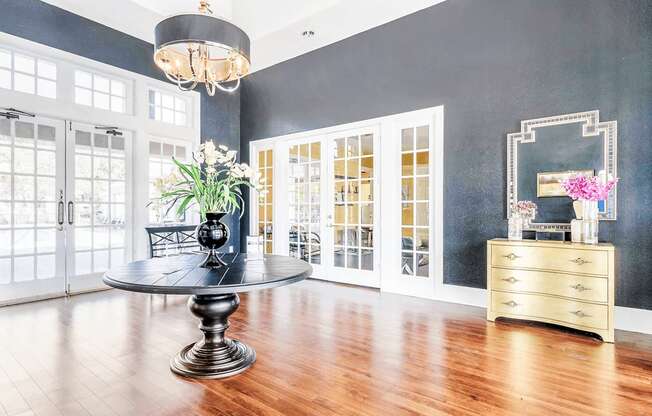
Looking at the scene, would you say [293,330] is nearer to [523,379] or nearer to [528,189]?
[523,379]

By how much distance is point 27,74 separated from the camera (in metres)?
4.12

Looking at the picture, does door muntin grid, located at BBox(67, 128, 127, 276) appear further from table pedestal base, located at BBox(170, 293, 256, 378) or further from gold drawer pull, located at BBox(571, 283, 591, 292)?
gold drawer pull, located at BBox(571, 283, 591, 292)

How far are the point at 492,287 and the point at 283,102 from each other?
4183 mm

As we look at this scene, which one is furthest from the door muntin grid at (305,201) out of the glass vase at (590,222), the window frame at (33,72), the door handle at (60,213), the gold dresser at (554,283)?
the glass vase at (590,222)

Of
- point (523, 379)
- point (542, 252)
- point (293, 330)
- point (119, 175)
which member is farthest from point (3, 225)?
point (542, 252)

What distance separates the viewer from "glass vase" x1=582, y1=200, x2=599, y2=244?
10.2 feet

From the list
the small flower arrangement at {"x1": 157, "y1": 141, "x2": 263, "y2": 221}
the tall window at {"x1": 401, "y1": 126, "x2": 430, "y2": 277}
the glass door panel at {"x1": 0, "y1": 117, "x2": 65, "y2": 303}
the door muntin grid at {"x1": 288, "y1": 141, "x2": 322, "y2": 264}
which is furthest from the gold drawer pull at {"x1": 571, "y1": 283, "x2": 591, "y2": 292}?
the glass door panel at {"x1": 0, "y1": 117, "x2": 65, "y2": 303}

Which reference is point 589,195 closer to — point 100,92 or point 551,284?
point 551,284

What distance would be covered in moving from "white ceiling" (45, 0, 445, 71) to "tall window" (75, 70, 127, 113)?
717 mm

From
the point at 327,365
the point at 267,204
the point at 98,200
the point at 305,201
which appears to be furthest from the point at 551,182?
the point at 98,200

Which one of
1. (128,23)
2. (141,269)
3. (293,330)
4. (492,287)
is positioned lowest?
(293,330)

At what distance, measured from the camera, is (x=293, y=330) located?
314 centimetres

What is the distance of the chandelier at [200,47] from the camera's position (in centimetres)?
257

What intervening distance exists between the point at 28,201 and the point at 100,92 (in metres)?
1.65
